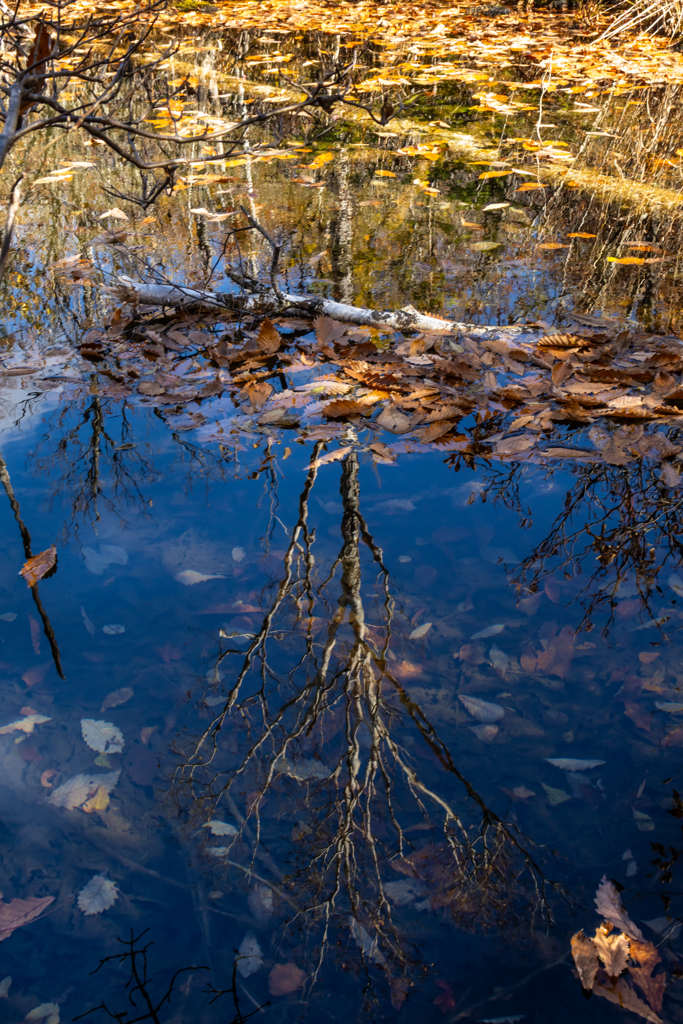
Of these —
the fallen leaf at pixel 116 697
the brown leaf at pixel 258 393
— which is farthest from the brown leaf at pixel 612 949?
the brown leaf at pixel 258 393

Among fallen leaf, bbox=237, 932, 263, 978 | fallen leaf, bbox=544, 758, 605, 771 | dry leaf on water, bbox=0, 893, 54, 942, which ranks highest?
fallen leaf, bbox=544, 758, 605, 771

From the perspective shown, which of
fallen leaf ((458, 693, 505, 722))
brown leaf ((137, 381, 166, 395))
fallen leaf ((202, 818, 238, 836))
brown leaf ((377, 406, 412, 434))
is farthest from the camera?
brown leaf ((137, 381, 166, 395))

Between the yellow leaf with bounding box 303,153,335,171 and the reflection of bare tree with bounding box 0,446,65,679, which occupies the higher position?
the yellow leaf with bounding box 303,153,335,171

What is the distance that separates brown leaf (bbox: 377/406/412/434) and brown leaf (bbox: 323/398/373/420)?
0.10 meters

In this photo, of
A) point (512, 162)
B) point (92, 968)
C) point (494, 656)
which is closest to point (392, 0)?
point (512, 162)

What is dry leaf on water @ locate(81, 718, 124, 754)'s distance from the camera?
1.93 m

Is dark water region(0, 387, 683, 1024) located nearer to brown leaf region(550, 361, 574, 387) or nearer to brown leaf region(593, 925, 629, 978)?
brown leaf region(593, 925, 629, 978)

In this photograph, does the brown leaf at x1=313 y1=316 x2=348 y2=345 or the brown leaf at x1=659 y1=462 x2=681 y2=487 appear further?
the brown leaf at x1=313 y1=316 x2=348 y2=345

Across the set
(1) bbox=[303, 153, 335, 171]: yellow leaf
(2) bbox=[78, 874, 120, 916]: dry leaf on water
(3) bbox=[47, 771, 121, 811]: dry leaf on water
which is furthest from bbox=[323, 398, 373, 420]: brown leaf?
(1) bbox=[303, 153, 335, 171]: yellow leaf

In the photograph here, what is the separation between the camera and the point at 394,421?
3107 millimetres

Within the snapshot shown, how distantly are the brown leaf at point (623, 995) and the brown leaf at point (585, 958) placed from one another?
0.02 m

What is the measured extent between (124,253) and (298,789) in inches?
175

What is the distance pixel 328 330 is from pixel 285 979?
10.0 ft

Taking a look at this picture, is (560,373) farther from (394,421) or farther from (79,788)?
(79,788)
